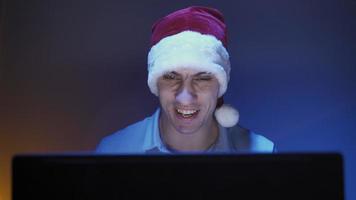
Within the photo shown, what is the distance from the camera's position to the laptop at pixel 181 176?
724 mm

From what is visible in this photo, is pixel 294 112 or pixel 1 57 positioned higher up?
pixel 1 57

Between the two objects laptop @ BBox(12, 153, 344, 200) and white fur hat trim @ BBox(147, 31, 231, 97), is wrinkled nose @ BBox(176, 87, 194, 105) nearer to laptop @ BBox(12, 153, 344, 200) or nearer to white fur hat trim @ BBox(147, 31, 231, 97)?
white fur hat trim @ BBox(147, 31, 231, 97)

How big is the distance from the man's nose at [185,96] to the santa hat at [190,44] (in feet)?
0.31

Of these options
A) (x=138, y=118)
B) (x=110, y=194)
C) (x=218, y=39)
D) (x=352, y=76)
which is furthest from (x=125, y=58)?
(x=110, y=194)

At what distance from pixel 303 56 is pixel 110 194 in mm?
1290

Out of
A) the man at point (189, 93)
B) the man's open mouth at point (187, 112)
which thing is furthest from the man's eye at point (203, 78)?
the man's open mouth at point (187, 112)

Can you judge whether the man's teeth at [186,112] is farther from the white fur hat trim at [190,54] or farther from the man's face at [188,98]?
the white fur hat trim at [190,54]

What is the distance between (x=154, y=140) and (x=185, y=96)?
202mm

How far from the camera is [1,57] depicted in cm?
188

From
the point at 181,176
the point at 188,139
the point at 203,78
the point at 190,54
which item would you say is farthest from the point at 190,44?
the point at 181,176

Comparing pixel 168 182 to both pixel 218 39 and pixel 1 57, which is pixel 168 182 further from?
pixel 1 57

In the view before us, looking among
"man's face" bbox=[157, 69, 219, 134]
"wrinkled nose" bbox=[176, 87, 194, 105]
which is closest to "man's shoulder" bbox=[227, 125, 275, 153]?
"man's face" bbox=[157, 69, 219, 134]

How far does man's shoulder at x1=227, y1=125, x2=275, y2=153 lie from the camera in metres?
1.82

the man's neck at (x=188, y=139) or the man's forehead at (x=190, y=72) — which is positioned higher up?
the man's forehead at (x=190, y=72)
